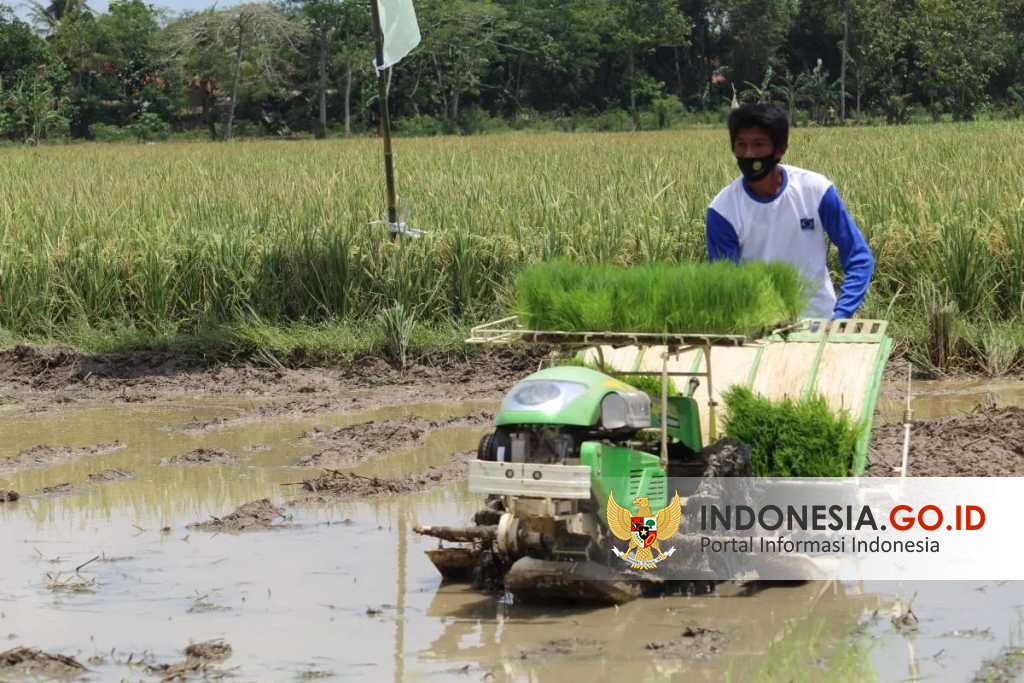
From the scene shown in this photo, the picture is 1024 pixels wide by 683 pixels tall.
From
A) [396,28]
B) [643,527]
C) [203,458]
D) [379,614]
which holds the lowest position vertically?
[203,458]

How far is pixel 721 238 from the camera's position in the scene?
5.79 meters

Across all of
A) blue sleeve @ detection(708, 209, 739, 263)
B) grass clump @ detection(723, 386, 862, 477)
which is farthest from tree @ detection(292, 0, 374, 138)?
Result: grass clump @ detection(723, 386, 862, 477)

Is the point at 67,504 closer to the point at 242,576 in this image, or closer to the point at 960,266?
the point at 242,576

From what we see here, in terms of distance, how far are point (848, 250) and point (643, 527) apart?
1.49 meters

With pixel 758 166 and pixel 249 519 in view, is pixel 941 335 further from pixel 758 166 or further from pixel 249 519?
pixel 249 519

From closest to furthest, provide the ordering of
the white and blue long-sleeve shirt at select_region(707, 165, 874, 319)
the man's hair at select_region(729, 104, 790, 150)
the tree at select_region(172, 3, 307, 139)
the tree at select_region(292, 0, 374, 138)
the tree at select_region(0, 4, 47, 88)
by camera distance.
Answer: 1. the man's hair at select_region(729, 104, 790, 150)
2. the white and blue long-sleeve shirt at select_region(707, 165, 874, 319)
3. the tree at select_region(0, 4, 47, 88)
4. the tree at select_region(292, 0, 374, 138)
5. the tree at select_region(172, 3, 307, 139)

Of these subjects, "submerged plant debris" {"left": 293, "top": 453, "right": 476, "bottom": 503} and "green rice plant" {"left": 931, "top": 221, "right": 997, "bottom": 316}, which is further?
"green rice plant" {"left": 931, "top": 221, "right": 997, "bottom": 316}

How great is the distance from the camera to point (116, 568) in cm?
573

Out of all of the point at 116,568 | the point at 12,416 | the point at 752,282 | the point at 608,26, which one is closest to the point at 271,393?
the point at 12,416

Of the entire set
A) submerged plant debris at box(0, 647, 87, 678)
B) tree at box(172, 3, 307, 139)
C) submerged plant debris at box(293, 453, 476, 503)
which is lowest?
submerged plant debris at box(293, 453, 476, 503)

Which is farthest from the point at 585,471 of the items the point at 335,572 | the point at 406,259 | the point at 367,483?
the point at 406,259

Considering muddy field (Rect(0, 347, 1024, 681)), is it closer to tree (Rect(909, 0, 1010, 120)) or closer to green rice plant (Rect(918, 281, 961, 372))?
green rice plant (Rect(918, 281, 961, 372))

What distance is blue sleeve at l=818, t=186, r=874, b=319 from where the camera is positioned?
5.61 m

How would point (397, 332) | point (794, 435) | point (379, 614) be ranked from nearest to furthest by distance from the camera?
point (379, 614) → point (794, 435) → point (397, 332)
